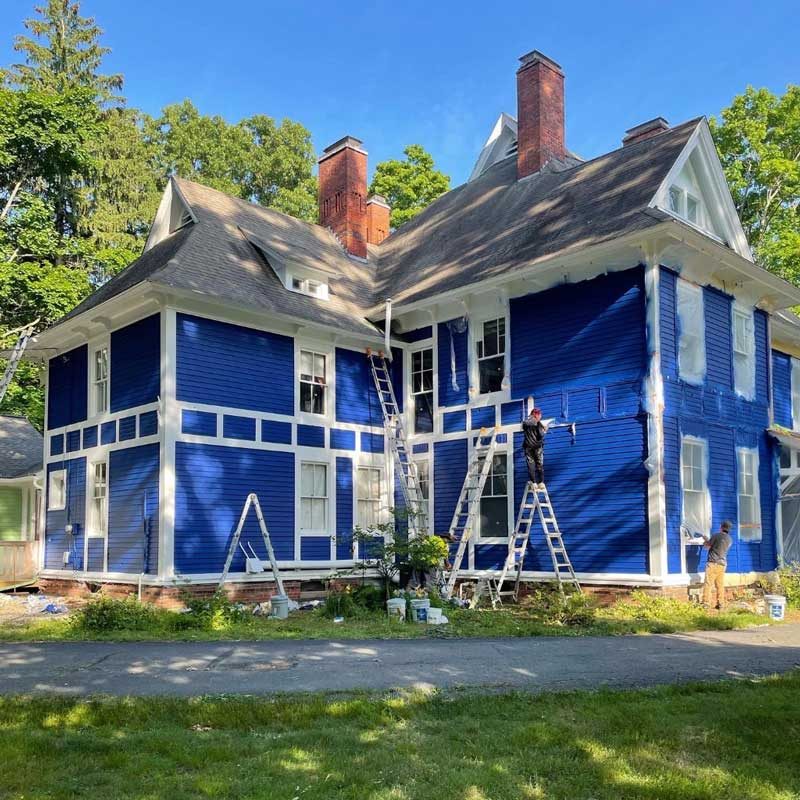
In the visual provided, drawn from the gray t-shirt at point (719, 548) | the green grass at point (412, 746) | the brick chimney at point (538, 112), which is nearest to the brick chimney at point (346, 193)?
the brick chimney at point (538, 112)

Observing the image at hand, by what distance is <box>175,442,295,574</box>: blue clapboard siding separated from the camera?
52.0ft

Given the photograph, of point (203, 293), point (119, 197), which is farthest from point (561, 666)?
point (119, 197)

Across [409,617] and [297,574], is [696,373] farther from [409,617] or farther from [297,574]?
[297,574]

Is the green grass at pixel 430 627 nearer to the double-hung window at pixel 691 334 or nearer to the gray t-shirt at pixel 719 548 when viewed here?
the gray t-shirt at pixel 719 548

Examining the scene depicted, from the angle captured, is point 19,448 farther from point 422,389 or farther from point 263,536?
point 422,389

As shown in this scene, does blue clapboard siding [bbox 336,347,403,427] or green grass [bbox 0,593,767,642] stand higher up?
blue clapboard siding [bbox 336,347,403,427]

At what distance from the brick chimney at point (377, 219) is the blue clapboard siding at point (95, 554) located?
13.0 m

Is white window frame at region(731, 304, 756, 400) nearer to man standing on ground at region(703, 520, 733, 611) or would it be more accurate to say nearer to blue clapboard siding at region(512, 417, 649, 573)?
blue clapboard siding at region(512, 417, 649, 573)

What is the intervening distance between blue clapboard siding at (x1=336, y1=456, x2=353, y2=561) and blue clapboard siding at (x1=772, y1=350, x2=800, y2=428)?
35.2ft

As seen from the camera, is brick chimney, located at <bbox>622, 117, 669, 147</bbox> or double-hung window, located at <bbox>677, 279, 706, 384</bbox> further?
brick chimney, located at <bbox>622, 117, 669, 147</bbox>

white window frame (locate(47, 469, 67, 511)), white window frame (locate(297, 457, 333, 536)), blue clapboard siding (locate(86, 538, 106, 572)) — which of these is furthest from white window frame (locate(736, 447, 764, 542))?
white window frame (locate(47, 469, 67, 511))

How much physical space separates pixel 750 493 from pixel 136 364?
13065 millimetres

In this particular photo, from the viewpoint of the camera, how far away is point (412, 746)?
597 cm

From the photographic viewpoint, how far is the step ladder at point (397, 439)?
18656 mm
